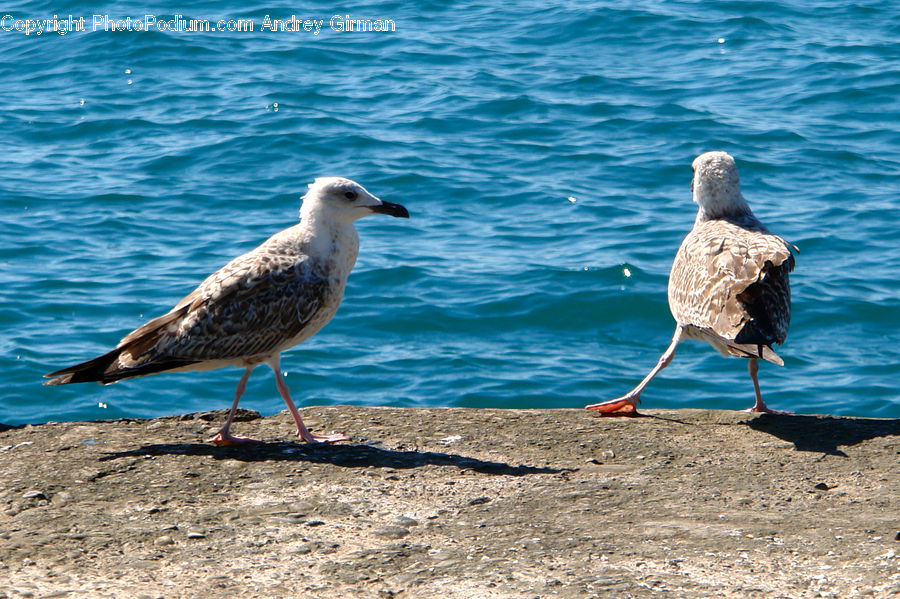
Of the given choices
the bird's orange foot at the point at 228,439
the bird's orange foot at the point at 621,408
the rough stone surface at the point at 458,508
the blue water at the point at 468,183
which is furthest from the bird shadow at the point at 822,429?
the blue water at the point at 468,183

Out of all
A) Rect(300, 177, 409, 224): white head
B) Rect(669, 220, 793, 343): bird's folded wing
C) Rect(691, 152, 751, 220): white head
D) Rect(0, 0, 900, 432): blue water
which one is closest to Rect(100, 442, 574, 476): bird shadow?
Rect(300, 177, 409, 224): white head

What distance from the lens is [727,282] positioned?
23.4 ft

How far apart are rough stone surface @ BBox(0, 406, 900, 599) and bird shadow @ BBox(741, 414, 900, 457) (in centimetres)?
2

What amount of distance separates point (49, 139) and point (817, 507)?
544 inches

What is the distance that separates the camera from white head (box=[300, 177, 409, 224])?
6809mm

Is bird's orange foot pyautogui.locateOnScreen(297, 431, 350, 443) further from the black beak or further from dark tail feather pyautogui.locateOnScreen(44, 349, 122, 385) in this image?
the black beak

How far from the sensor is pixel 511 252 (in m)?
13.3

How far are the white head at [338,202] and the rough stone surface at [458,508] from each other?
1.23 meters

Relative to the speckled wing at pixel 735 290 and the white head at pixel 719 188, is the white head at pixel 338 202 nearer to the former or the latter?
the speckled wing at pixel 735 290

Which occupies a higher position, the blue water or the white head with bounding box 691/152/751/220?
the white head with bounding box 691/152/751/220

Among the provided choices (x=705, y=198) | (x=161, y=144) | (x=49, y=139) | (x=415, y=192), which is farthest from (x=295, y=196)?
(x=705, y=198)

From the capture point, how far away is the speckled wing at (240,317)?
657 centimetres

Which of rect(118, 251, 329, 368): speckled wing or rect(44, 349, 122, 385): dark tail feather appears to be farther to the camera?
rect(118, 251, 329, 368): speckled wing

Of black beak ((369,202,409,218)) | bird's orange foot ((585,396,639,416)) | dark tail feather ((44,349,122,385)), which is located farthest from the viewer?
bird's orange foot ((585,396,639,416))
